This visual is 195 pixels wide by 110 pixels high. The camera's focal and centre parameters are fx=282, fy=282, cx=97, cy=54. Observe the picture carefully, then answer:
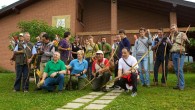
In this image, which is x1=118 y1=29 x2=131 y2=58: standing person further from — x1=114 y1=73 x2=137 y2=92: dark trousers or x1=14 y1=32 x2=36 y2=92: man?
x1=14 y1=32 x2=36 y2=92: man

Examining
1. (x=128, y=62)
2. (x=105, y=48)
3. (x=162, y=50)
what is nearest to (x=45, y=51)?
(x=105, y=48)

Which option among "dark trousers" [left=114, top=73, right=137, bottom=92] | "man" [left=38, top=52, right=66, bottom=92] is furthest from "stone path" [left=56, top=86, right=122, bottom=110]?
"man" [left=38, top=52, right=66, bottom=92]

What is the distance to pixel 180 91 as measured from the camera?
24.5 feet

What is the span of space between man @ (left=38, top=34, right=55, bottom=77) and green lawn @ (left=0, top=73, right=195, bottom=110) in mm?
979

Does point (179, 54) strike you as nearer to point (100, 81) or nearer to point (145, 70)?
point (145, 70)

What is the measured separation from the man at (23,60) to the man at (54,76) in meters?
0.58

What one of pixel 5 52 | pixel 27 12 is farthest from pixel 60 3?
pixel 5 52

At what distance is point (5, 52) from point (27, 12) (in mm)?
3019

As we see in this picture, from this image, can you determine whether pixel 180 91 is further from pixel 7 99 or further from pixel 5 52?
pixel 5 52

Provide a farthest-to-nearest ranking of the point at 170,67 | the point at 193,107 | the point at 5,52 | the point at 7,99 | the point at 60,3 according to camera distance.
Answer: the point at 5,52 < the point at 60,3 < the point at 170,67 < the point at 7,99 < the point at 193,107

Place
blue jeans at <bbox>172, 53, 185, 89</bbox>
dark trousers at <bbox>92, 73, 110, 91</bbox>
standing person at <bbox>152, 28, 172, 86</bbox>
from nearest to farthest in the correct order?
blue jeans at <bbox>172, 53, 185, 89</bbox>
dark trousers at <bbox>92, 73, 110, 91</bbox>
standing person at <bbox>152, 28, 172, 86</bbox>

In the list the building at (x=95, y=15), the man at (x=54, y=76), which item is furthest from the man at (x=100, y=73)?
the building at (x=95, y=15)

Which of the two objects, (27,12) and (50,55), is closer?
(50,55)

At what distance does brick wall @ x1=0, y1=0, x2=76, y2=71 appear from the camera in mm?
16953
